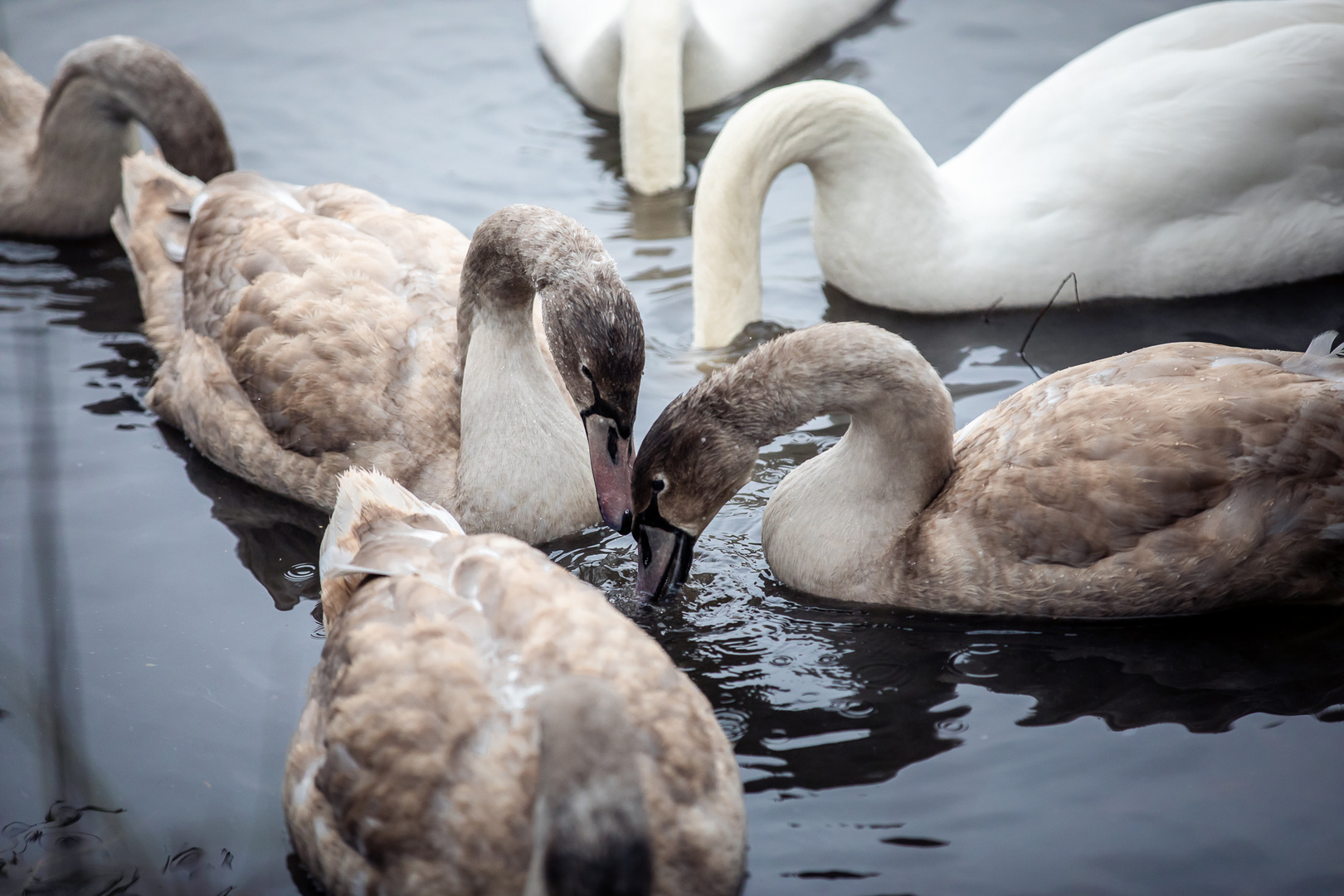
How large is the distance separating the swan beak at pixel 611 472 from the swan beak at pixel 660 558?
8 centimetres

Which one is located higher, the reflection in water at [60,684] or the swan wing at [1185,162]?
the swan wing at [1185,162]

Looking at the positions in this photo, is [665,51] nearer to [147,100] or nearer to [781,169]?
[781,169]

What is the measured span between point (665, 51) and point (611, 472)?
3751mm

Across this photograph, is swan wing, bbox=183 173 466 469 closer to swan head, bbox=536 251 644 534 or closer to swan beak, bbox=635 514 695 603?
swan head, bbox=536 251 644 534

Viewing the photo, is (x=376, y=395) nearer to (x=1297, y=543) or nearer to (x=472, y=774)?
(x=472, y=774)

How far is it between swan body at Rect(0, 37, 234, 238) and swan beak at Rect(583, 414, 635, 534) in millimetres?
3707

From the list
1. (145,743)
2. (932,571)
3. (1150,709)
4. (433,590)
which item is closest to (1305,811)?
(1150,709)

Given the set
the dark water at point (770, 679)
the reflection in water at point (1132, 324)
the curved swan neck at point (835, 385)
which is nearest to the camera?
the dark water at point (770, 679)

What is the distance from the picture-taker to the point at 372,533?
411cm

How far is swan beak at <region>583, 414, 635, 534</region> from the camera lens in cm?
463

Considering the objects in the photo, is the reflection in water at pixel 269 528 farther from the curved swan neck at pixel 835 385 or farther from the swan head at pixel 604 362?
the curved swan neck at pixel 835 385

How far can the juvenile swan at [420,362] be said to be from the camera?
15.2ft

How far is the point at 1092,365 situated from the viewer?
15.5ft

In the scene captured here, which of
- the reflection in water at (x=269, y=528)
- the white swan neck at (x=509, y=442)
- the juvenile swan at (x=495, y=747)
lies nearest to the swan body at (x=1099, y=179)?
the white swan neck at (x=509, y=442)
